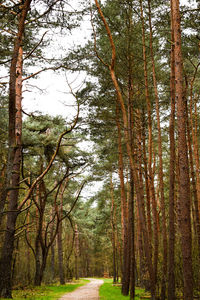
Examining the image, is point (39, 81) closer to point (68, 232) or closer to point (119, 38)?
point (119, 38)

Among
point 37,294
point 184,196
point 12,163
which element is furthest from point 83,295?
point 12,163

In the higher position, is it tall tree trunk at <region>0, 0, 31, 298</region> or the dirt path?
tall tree trunk at <region>0, 0, 31, 298</region>

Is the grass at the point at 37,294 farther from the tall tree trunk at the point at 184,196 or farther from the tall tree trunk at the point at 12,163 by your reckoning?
the tall tree trunk at the point at 184,196

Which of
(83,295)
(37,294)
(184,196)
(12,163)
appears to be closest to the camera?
(12,163)

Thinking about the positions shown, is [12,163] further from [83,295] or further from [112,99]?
[83,295]

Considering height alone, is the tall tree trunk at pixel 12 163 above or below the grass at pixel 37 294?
above

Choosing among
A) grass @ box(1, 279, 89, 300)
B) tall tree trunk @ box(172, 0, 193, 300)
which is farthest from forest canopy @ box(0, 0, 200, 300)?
grass @ box(1, 279, 89, 300)

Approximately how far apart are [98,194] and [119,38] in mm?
13335

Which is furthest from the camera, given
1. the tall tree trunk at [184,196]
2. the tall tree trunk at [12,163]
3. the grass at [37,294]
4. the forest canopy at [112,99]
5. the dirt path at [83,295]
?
the dirt path at [83,295]

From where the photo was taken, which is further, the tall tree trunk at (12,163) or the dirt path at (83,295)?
the dirt path at (83,295)

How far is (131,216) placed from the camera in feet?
26.6

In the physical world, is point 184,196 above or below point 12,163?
below

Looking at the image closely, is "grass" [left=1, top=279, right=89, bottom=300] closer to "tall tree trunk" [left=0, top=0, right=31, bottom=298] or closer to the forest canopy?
the forest canopy

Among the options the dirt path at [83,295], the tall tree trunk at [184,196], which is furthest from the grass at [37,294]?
the tall tree trunk at [184,196]
